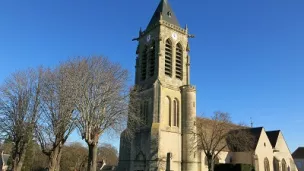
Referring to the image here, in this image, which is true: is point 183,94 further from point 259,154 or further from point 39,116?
point 39,116

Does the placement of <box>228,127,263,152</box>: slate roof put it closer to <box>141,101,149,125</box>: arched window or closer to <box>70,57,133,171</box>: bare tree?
<box>141,101,149,125</box>: arched window

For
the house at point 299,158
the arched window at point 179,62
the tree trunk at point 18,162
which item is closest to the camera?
the tree trunk at point 18,162

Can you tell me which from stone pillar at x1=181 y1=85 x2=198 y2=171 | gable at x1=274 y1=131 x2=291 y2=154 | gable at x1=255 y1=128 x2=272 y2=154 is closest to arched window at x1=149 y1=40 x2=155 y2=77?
stone pillar at x1=181 y1=85 x2=198 y2=171

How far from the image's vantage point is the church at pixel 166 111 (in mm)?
29109

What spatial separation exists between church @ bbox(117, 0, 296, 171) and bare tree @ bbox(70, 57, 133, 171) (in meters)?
9.25

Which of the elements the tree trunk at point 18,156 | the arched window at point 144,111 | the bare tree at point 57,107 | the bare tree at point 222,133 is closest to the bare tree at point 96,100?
the bare tree at point 57,107

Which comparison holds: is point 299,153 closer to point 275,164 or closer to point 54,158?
point 275,164

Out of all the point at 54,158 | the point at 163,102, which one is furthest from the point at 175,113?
the point at 54,158

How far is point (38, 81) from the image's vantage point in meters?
21.5

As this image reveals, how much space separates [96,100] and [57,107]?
2.97 meters

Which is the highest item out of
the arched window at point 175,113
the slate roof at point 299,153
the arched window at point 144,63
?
the arched window at point 144,63

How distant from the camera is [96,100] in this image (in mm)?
18812

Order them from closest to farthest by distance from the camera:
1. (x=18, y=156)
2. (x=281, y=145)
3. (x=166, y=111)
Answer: (x=18, y=156) → (x=166, y=111) → (x=281, y=145)

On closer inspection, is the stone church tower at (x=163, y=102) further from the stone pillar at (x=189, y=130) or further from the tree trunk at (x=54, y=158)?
the tree trunk at (x=54, y=158)
